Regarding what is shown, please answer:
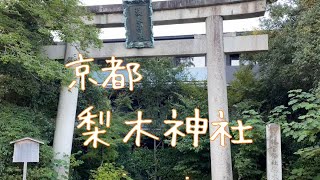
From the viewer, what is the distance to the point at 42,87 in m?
9.36

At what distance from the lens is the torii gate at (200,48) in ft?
27.9

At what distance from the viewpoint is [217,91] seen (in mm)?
8531

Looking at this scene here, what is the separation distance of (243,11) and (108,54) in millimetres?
3323

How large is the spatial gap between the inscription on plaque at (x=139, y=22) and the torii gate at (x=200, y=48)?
0.19m

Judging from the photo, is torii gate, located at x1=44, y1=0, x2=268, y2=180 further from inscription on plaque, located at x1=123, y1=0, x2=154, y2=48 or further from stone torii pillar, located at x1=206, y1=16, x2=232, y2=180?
inscription on plaque, located at x1=123, y1=0, x2=154, y2=48

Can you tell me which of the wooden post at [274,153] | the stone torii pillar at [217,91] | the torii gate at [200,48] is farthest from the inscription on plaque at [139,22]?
the wooden post at [274,153]

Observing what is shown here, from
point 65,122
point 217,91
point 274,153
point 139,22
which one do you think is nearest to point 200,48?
point 217,91

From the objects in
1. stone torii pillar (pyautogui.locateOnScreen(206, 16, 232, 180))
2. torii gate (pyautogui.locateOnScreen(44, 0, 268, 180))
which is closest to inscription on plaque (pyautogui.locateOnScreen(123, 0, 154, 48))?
torii gate (pyautogui.locateOnScreen(44, 0, 268, 180))

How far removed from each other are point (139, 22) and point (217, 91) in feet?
7.94

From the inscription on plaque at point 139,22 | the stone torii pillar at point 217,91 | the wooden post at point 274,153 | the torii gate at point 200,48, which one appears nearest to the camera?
the wooden post at point 274,153

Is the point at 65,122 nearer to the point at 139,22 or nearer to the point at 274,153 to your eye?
the point at 139,22

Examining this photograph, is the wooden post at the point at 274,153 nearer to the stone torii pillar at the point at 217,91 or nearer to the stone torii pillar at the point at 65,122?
the stone torii pillar at the point at 217,91

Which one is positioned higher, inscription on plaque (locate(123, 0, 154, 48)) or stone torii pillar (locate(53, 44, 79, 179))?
inscription on plaque (locate(123, 0, 154, 48))

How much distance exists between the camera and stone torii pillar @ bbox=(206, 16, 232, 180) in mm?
8336
